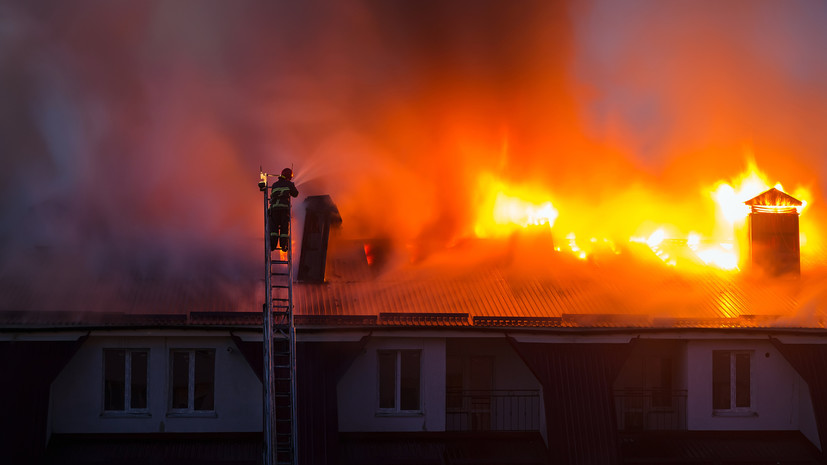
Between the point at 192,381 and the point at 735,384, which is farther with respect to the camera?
the point at 735,384

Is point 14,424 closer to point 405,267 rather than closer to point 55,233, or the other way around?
point 55,233

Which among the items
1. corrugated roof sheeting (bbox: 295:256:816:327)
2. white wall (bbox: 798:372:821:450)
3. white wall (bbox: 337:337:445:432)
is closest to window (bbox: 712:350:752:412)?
corrugated roof sheeting (bbox: 295:256:816:327)

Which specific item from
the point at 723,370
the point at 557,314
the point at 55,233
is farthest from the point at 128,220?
the point at 723,370

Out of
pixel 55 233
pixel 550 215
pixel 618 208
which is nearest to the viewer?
pixel 55 233

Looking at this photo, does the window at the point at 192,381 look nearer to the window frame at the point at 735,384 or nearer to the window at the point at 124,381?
the window at the point at 124,381

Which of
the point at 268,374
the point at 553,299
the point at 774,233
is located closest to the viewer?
the point at 268,374

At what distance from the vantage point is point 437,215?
3750 centimetres

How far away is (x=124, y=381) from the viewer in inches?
866

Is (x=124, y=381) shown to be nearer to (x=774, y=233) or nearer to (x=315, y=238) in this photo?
(x=315, y=238)

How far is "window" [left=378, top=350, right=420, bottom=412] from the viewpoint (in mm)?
22938

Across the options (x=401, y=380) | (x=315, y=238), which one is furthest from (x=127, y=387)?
(x=315, y=238)

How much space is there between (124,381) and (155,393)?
2.67ft

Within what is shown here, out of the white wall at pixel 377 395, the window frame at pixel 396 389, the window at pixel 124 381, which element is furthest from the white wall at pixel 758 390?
the window at pixel 124 381

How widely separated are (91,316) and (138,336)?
1310 mm
